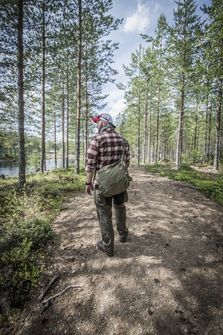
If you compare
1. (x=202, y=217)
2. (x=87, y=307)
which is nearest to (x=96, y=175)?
(x=87, y=307)

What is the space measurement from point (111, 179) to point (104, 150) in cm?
57

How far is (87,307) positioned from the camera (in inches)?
116

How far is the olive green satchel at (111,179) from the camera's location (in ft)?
11.3

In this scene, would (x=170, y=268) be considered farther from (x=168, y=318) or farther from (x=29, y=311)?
(x=29, y=311)

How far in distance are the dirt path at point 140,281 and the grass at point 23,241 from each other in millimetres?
302

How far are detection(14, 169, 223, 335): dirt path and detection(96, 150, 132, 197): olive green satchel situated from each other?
1.49 m

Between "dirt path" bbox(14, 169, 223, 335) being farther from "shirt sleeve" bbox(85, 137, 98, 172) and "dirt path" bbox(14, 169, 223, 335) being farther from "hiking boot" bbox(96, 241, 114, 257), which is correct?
"shirt sleeve" bbox(85, 137, 98, 172)

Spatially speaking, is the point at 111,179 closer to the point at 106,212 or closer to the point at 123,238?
the point at 106,212

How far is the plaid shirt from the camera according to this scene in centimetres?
350

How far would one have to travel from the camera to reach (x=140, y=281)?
3279mm

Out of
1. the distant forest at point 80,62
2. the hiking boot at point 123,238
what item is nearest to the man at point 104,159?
the hiking boot at point 123,238

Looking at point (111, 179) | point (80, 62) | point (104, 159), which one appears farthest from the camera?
point (80, 62)

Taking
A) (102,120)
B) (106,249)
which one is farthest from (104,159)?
(106,249)

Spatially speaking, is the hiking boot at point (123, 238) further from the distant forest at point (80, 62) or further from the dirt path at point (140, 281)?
the distant forest at point (80, 62)
